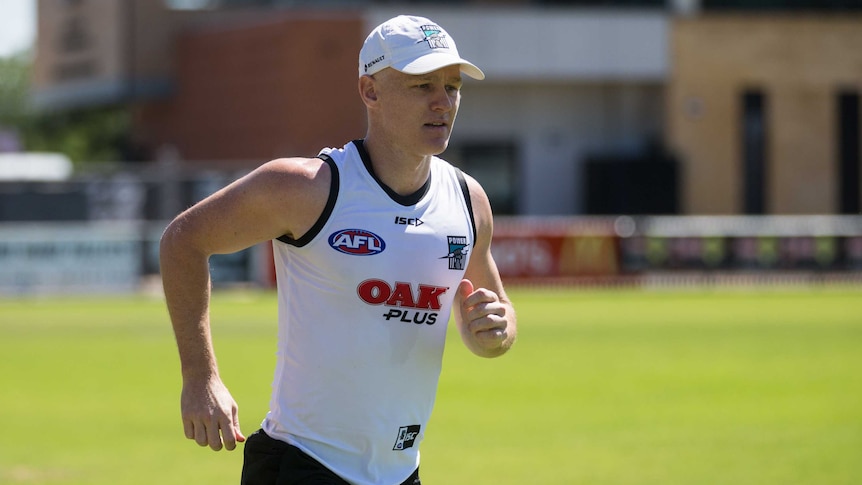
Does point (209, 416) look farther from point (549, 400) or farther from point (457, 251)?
point (549, 400)

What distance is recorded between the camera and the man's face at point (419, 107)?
211 inches

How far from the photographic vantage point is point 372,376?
17.6ft

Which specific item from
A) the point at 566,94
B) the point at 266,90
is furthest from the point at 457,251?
the point at 566,94

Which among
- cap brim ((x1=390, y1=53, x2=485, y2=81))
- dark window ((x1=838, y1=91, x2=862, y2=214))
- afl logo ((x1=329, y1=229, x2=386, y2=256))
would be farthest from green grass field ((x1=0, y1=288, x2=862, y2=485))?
dark window ((x1=838, y1=91, x2=862, y2=214))

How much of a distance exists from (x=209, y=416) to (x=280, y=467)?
429 millimetres

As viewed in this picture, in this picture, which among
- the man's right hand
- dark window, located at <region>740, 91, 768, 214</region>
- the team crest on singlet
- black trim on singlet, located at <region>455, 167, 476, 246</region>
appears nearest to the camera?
the man's right hand

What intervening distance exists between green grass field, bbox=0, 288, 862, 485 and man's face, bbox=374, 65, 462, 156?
6141 millimetres

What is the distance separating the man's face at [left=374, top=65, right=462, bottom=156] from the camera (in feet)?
17.6

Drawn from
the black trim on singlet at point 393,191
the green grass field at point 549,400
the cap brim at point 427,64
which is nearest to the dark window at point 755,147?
the green grass field at point 549,400

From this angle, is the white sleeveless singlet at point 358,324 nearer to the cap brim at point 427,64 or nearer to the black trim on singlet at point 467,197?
the black trim on singlet at point 467,197

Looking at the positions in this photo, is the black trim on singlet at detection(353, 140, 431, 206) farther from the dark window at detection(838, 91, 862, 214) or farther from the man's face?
Result: the dark window at detection(838, 91, 862, 214)

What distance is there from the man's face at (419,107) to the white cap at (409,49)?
2.3 inches

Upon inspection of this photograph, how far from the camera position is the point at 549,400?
53.2 feet

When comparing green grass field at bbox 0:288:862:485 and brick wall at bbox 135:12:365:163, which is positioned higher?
brick wall at bbox 135:12:365:163
